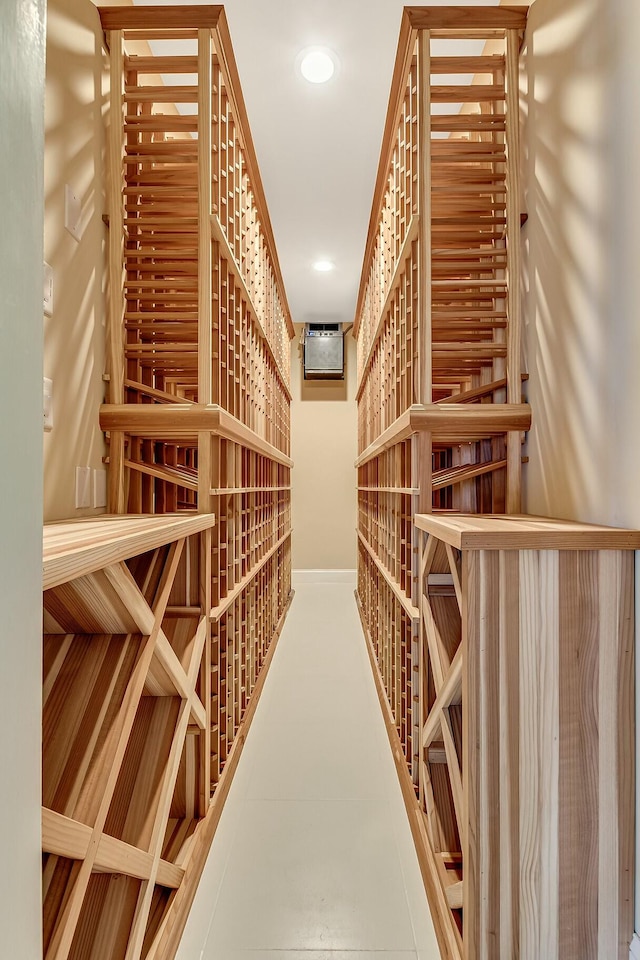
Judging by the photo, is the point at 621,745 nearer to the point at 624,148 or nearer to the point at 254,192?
the point at 624,148

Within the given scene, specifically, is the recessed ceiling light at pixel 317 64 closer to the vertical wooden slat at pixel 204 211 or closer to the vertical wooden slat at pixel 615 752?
the vertical wooden slat at pixel 204 211

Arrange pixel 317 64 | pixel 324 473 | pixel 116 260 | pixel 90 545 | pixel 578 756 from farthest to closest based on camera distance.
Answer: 1. pixel 324 473
2. pixel 317 64
3. pixel 116 260
4. pixel 578 756
5. pixel 90 545

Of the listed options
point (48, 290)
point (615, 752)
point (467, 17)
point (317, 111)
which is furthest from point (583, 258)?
point (317, 111)

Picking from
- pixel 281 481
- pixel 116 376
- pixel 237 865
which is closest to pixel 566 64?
pixel 116 376

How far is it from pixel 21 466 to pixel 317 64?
2.94 meters

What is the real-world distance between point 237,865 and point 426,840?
55cm

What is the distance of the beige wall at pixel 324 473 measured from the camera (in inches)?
262

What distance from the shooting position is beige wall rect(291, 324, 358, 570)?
6656mm

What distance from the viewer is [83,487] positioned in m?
1.73

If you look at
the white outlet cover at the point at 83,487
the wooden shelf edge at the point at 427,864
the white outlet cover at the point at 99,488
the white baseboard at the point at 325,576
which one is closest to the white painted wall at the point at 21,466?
the wooden shelf edge at the point at 427,864

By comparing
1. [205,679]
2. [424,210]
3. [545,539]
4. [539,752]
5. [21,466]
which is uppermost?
[424,210]

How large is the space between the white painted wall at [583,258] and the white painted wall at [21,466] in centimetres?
112

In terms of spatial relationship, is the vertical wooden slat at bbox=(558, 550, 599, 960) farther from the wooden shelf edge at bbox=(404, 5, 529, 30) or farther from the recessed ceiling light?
the recessed ceiling light

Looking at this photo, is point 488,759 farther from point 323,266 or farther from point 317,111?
point 323,266
